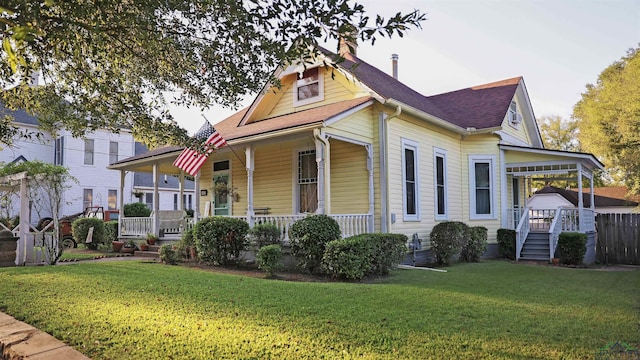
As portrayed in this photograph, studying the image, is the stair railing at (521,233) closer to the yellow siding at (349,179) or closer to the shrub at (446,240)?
the shrub at (446,240)

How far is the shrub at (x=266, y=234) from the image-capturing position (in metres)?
10.8

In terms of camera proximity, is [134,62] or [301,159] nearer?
[134,62]

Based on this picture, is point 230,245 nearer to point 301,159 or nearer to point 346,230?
point 346,230

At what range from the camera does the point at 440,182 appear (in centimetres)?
1417

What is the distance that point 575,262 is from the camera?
43.6 ft

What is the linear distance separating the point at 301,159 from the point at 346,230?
3580 mm

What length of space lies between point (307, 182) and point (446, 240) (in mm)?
4471

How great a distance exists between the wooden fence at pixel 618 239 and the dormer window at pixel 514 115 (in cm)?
463

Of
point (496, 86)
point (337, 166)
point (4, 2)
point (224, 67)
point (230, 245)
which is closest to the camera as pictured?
point (4, 2)

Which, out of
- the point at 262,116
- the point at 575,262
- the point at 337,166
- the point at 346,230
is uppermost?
the point at 262,116

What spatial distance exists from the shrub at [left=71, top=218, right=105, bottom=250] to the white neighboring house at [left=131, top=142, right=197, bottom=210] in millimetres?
10837

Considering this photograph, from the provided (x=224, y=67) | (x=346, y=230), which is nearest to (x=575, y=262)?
(x=346, y=230)

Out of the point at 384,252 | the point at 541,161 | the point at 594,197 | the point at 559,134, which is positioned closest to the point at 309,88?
the point at 384,252

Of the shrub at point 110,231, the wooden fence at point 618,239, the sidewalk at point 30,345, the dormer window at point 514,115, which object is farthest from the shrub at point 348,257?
Answer: the wooden fence at point 618,239
